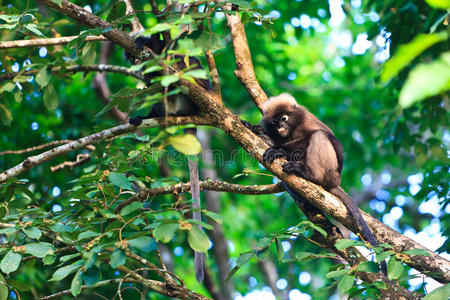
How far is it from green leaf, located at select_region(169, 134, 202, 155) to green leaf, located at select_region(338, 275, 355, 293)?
54.4 inches

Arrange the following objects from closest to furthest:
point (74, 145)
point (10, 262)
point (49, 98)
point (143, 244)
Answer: point (143, 244), point (10, 262), point (74, 145), point (49, 98)

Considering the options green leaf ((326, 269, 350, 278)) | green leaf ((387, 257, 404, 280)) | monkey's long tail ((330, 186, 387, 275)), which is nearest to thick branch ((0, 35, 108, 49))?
monkey's long tail ((330, 186, 387, 275))

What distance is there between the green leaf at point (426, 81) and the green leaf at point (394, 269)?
1.88 metres

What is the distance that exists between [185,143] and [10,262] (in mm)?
1485

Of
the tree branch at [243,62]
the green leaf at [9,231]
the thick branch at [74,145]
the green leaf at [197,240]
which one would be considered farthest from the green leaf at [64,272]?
the tree branch at [243,62]

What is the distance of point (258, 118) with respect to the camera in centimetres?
970

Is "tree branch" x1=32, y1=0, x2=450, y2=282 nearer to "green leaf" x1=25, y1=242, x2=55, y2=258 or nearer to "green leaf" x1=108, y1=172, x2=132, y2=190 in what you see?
"green leaf" x1=108, y1=172, x2=132, y2=190

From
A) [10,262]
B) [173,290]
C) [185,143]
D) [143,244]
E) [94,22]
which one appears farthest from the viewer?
[94,22]

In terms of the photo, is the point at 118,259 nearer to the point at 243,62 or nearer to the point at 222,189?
the point at 222,189

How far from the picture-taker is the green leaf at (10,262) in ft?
8.13

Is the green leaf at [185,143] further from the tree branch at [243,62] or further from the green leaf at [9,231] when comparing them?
the tree branch at [243,62]

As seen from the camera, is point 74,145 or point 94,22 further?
point 74,145

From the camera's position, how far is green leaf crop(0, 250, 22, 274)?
2477mm

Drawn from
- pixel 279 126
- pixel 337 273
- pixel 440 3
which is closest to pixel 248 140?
pixel 337 273
